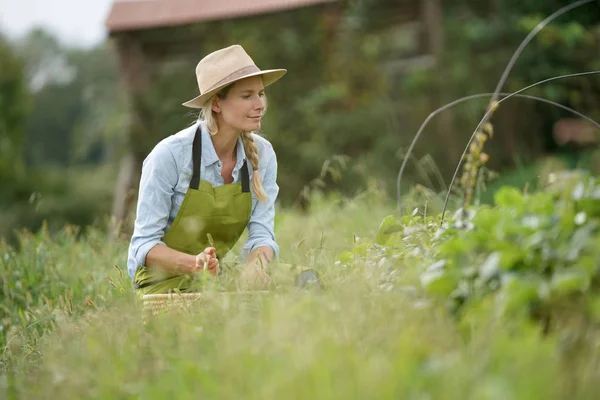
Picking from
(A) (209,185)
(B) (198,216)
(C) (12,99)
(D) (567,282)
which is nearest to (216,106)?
(A) (209,185)

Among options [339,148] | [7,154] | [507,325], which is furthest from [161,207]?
[7,154]

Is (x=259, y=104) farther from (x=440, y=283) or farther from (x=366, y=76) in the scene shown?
(x=366, y=76)

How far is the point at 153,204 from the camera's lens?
3.55 metres

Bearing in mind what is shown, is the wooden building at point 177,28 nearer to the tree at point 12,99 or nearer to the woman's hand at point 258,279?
the tree at point 12,99

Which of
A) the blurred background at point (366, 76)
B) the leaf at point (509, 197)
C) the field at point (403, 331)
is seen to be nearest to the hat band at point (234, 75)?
the field at point (403, 331)

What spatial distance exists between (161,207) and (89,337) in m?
1.11

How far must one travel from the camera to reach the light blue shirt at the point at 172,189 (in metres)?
3.54

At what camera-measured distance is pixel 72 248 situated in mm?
5039

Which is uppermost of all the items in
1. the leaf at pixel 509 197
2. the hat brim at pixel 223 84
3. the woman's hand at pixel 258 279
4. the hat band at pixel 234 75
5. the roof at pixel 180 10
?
the roof at pixel 180 10

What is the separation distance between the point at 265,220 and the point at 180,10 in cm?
735

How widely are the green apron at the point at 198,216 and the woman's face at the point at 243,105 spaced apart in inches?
6.3

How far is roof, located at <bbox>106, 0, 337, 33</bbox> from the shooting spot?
10.1 metres

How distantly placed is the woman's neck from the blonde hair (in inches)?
1.2

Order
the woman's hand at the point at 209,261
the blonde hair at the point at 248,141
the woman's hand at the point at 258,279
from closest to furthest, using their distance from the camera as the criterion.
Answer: the woman's hand at the point at 258,279
the woman's hand at the point at 209,261
the blonde hair at the point at 248,141
